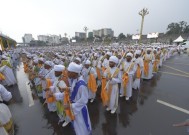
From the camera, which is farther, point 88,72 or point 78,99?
point 88,72

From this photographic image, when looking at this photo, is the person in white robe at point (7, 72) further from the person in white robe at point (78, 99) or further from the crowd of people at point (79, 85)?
the person in white robe at point (78, 99)

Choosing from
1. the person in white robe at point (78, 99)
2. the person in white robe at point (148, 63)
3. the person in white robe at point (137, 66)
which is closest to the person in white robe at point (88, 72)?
the person in white robe at point (137, 66)

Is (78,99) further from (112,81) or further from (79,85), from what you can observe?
(112,81)

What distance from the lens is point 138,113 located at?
5.04m

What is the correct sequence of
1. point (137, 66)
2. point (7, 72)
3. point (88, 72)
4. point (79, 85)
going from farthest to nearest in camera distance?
1. point (7, 72)
2. point (137, 66)
3. point (88, 72)
4. point (79, 85)

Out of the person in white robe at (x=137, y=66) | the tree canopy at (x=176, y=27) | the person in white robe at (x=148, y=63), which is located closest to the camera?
the person in white robe at (x=137, y=66)

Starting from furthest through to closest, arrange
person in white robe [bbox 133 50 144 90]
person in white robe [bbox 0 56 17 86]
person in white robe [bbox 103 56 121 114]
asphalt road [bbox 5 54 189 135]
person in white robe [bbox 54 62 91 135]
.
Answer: person in white robe [bbox 0 56 17 86] < person in white robe [bbox 133 50 144 90] < person in white robe [bbox 103 56 121 114] < asphalt road [bbox 5 54 189 135] < person in white robe [bbox 54 62 91 135]

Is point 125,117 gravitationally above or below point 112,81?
below

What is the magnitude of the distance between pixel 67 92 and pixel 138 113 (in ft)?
10.7

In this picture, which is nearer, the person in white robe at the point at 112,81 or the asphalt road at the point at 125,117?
the asphalt road at the point at 125,117

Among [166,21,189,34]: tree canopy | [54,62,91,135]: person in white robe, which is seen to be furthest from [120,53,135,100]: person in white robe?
[166,21,189,34]: tree canopy

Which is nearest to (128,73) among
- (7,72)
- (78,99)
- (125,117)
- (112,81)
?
(112,81)

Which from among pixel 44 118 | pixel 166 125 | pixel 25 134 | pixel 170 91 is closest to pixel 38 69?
pixel 44 118

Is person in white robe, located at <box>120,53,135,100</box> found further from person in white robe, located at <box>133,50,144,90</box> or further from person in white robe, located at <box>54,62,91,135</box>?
person in white robe, located at <box>54,62,91,135</box>
